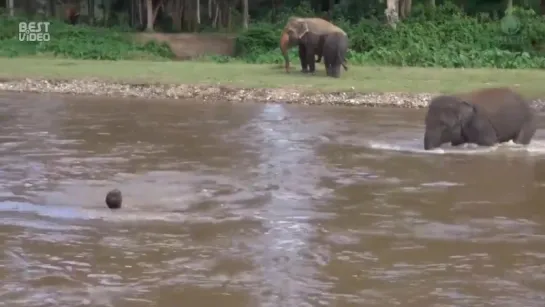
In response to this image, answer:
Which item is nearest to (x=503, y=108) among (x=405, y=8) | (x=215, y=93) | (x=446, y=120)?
(x=446, y=120)

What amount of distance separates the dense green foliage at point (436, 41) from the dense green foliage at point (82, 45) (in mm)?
3266

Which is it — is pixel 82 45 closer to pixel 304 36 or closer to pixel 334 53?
pixel 304 36

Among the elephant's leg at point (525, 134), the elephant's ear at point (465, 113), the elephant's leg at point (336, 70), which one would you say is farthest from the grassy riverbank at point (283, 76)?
the elephant's ear at point (465, 113)

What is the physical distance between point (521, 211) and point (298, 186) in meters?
2.34

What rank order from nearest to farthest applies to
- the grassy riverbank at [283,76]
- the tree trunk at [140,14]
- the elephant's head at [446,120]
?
1. the elephant's head at [446,120]
2. the grassy riverbank at [283,76]
3. the tree trunk at [140,14]

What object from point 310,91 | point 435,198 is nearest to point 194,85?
point 310,91

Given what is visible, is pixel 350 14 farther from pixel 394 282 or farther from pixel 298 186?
pixel 394 282

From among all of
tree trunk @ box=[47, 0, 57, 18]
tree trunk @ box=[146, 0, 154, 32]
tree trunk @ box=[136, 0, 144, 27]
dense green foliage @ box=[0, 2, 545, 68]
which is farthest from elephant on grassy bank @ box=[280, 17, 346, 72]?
tree trunk @ box=[47, 0, 57, 18]

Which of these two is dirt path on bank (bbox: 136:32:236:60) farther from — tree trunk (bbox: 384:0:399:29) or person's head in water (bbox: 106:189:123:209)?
person's head in water (bbox: 106:189:123:209)

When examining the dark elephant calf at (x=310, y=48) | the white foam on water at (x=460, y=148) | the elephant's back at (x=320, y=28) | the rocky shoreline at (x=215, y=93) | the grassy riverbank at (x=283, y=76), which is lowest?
the white foam on water at (x=460, y=148)

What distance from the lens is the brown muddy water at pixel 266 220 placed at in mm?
6586

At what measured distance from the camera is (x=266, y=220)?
868cm

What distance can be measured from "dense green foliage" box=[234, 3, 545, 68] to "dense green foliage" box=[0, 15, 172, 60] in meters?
3.27

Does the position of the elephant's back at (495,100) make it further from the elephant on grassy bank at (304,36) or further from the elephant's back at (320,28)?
the elephant's back at (320,28)
